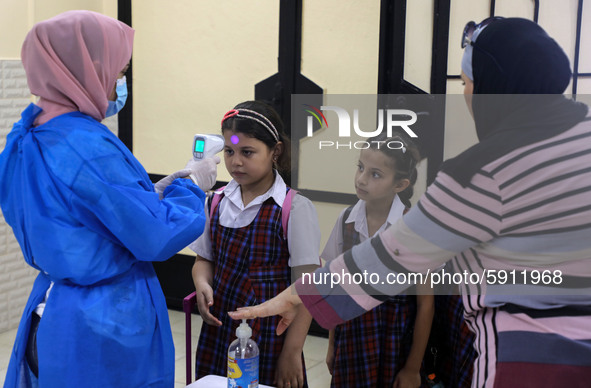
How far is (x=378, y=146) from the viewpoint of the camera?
217cm

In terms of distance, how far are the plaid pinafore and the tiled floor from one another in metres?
0.98

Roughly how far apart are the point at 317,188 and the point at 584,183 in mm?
2583

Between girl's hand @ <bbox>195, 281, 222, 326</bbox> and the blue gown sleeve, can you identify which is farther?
girl's hand @ <bbox>195, 281, 222, 326</bbox>

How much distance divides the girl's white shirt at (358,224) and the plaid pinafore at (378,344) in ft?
0.77

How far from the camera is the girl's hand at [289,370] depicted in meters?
1.95

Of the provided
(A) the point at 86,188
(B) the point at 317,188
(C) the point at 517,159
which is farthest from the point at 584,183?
(B) the point at 317,188

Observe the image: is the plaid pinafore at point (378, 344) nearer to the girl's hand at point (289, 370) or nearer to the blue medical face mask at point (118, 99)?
the girl's hand at point (289, 370)

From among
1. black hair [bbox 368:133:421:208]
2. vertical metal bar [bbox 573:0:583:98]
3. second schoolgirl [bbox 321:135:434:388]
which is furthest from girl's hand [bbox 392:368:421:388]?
vertical metal bar [bbox 573:0:583:98]

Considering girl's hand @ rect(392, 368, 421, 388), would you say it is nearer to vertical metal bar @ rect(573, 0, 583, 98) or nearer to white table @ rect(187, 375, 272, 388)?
white table @ rect(187, 375, 272, 388)

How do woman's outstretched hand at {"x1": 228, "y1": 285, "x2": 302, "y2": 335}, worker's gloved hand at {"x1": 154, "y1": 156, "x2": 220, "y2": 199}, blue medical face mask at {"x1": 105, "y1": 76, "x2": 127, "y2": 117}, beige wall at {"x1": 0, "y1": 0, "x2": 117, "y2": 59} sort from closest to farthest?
woman's outstretched hand at {"x1": 228, "y1": 285, "x2": 302, "y2": 335}, blue medical face mask at {"x1": 105, "y1": 76, "x2": 127, "y2": 117}, worker's gloved hand at {"x1": 154, "y1": 156, "x2": 220, "y2": 199}, beige wall at {"x1": 0, "y1": 0, "x2": 117, "y2": 59}

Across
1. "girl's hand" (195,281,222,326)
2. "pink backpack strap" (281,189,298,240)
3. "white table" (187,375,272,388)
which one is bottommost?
"white table" (187,375,272,388)

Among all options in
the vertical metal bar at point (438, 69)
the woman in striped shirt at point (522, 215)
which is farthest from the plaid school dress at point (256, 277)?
the vertical metal bar at point (438, 69)

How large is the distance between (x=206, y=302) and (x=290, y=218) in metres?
0.39

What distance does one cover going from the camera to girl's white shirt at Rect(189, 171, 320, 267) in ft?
6.48
